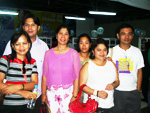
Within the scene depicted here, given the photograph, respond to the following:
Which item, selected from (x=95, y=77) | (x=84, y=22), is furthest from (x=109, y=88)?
(x=84, y=22)

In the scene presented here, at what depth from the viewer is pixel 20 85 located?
1.67 metres

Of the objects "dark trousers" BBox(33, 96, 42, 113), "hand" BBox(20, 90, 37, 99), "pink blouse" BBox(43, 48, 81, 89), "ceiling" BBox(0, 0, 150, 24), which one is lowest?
"dark trousers" BBox(33, 96, 42, 113)

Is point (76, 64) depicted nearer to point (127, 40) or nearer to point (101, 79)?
point (101, 79)

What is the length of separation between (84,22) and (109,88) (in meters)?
15.1

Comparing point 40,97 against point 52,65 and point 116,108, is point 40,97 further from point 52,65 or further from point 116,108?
point 116,108

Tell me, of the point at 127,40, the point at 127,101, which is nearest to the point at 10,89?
the point at 127,101

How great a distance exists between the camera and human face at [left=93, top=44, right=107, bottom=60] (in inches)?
80.8

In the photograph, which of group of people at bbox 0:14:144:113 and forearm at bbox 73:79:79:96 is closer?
group of people at bbox 0:14:144:113

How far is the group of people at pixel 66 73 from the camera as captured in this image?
5.69ft

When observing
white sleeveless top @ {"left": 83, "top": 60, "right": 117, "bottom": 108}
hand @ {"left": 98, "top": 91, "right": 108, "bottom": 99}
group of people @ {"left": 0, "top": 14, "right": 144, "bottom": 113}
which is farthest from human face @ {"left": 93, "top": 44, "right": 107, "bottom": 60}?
hand @ {"left": 98, "top": 91, "right": 108, "bottom": 99}

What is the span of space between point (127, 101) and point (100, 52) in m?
0.99

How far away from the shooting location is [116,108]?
240 centimetres

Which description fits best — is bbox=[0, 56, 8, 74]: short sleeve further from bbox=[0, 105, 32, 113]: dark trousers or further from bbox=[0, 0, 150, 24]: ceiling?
bbox=[0, 0, 150, 24]: ceiling

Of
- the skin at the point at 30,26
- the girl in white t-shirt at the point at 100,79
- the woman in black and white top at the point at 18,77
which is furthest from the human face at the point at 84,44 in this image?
the woman in black and white top at the point at 18,77
